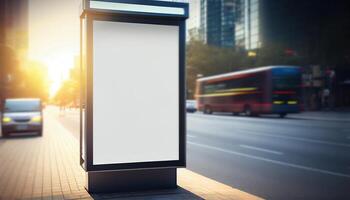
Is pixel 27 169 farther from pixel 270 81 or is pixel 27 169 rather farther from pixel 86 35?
pixel 270 81

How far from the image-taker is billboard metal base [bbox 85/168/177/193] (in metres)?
6.15

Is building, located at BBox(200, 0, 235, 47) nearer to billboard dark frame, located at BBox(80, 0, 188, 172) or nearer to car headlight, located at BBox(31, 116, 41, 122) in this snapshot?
car headlight, located at BBox(31, 116, 41, 122)

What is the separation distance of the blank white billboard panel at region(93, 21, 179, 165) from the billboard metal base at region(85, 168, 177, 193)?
0.28 meters

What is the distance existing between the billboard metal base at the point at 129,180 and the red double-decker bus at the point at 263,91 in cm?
2247

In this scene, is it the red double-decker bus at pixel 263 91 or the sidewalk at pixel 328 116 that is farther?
the red double-decker bus at pixel 263 91

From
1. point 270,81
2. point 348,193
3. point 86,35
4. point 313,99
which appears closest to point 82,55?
point 86,35

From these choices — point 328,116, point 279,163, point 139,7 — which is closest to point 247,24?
point 328,116

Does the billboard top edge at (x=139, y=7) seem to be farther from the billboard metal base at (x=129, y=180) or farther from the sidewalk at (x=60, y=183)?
the sidewalk at (x=60, y=183)

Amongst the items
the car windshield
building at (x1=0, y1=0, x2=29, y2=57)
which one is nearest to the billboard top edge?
the car windshield

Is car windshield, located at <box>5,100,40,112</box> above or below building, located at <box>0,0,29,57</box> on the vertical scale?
below

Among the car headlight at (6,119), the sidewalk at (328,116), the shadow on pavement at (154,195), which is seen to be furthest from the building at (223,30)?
the shadow on pavement at (154,195)

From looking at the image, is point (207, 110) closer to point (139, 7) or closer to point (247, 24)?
point (247, 24)

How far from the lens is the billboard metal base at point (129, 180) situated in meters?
6.15

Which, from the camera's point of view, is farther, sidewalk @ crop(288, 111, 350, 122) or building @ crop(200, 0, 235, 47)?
building @ crop(200, 0, 235, 47)
